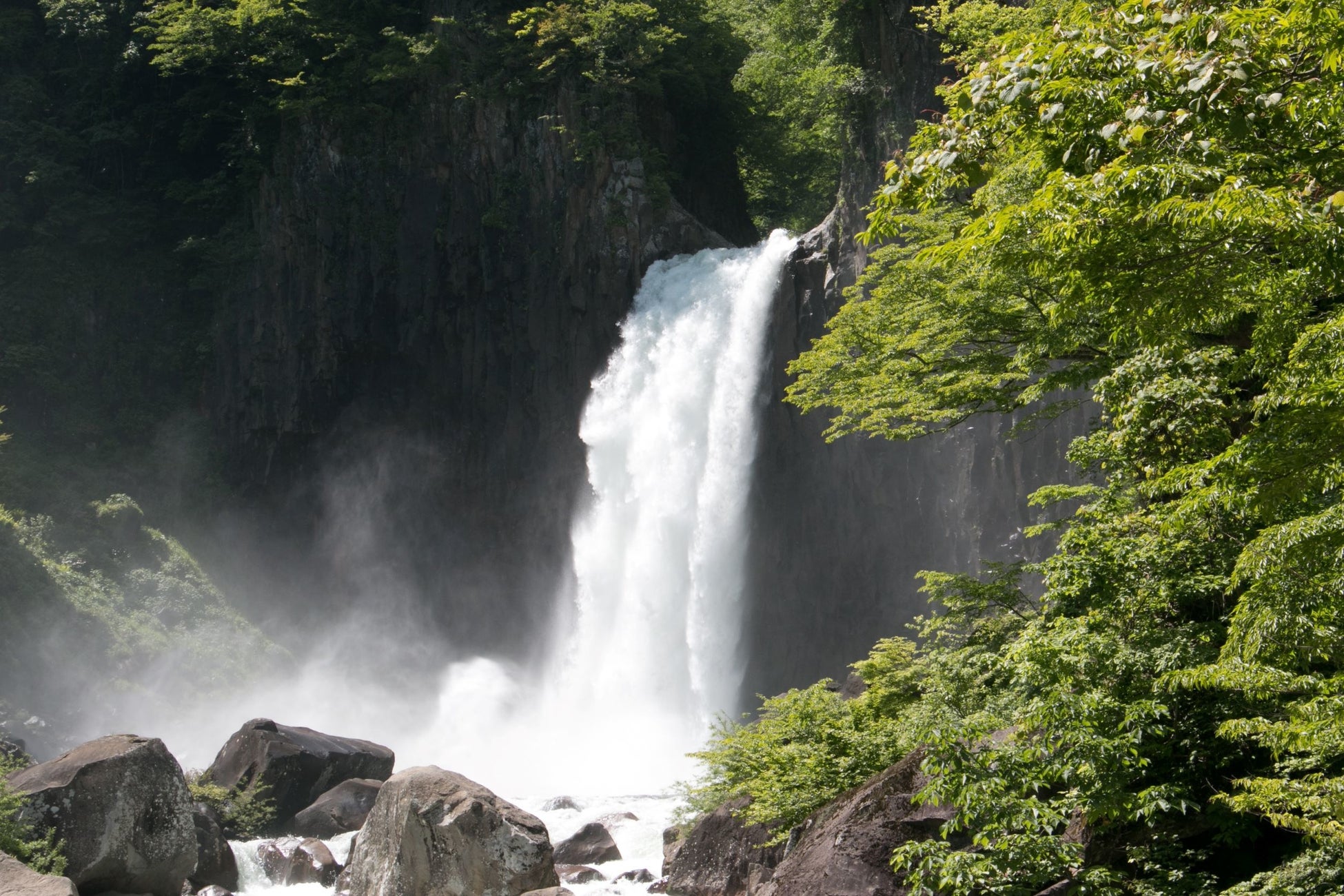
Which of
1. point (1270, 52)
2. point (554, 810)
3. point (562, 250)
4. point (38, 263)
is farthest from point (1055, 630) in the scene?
point (38, 263)

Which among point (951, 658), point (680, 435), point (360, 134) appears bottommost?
point (951, 658)

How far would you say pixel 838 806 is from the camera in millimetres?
9273

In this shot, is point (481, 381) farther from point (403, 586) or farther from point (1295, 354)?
point (1295, 354)

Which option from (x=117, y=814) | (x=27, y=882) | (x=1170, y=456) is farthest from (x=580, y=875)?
(x=1170, y=456)

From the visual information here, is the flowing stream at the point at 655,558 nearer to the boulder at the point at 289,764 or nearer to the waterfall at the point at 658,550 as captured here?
the waterfall at the point at 658,550

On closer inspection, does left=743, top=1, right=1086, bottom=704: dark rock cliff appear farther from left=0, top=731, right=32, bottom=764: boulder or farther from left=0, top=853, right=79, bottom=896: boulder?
left=0, top=853, right=79, bottom=896: boulder

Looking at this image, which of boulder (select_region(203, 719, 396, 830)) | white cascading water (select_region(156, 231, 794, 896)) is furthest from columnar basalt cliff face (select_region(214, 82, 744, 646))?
boulder (select_region(203, 719, 396, 830))

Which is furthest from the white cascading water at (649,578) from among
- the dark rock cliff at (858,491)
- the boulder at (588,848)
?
the boulder at (588,848)

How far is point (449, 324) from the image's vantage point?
111 ft

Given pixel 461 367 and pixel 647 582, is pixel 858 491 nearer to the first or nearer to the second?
pixel 647 582

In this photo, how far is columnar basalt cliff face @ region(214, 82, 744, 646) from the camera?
30828mm

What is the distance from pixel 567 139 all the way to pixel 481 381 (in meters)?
7.40

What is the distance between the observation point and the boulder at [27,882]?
1124 centimetres

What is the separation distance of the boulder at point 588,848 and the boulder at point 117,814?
5077 mm
